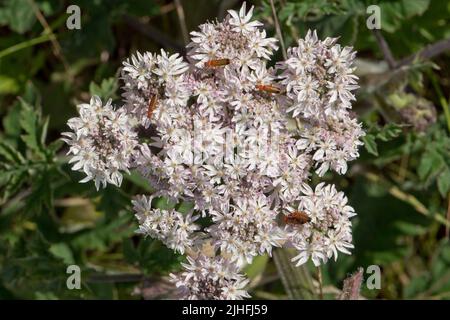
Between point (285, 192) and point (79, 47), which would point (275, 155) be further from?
point (79, 47)

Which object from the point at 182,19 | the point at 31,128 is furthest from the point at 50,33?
the point at 31,128

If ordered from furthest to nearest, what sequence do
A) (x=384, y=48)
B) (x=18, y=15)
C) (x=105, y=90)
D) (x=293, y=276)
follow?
(x=18, y=15), (x=384, y=48), (x=293, y=276), (x=105, y=90)

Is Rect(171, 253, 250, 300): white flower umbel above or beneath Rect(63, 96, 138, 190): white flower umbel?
beneath

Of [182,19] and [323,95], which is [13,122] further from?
[323,95]

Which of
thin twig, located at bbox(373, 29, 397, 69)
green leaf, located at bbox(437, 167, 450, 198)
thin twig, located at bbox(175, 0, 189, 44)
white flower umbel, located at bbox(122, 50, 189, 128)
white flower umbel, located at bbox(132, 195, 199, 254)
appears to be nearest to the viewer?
white flower umbel, located at bbox(122, 50, 189, 128)

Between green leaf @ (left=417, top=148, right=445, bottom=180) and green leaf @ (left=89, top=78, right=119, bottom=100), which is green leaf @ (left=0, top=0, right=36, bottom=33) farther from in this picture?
green leaf @ (left=417, top=148, right=445, bottom=180)

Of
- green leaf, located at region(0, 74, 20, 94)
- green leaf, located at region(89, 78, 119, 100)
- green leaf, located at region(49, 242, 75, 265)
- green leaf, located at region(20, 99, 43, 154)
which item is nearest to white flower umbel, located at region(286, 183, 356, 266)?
green leaf, located at region(89, 78, 119, 100)
